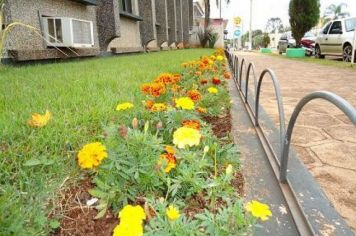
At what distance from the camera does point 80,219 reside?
1.28 metres

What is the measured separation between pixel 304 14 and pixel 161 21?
326 inches

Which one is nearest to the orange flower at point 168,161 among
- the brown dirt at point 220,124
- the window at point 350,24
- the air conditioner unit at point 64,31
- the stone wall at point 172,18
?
the brown dirt at point 220,124

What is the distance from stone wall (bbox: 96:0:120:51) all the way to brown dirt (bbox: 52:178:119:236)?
31.6 feet

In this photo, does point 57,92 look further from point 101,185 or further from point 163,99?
point 101,185

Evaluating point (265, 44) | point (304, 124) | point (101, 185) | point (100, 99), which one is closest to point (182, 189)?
point (101, 185)

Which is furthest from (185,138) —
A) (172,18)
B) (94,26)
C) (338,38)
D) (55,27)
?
(172,18)

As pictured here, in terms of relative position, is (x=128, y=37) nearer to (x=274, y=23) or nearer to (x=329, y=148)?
(x=329, y=148)

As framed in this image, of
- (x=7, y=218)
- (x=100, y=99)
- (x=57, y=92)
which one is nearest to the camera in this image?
(x=7, y=218)

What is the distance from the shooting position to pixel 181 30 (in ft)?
85.1

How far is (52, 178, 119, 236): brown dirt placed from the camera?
48.1 inches

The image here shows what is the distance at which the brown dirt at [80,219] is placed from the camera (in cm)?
122

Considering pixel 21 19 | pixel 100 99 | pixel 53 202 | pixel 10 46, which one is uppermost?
pixel 21 19

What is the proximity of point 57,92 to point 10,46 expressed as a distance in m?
4.03

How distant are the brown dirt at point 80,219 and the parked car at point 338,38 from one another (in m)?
13.3
